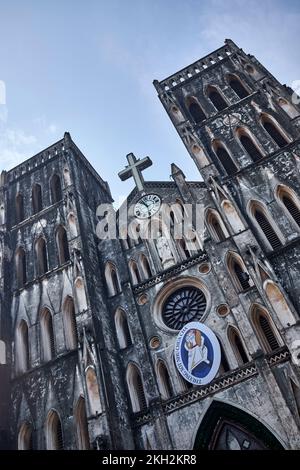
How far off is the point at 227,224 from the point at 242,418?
21.5 ft

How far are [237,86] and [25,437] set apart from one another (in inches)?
706

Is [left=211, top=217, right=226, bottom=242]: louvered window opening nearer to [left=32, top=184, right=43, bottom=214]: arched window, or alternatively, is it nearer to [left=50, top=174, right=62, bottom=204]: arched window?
[left=50, top=174, right=62, bottom=204]: arched window

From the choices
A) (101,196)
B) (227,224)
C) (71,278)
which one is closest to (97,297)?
(71,278)

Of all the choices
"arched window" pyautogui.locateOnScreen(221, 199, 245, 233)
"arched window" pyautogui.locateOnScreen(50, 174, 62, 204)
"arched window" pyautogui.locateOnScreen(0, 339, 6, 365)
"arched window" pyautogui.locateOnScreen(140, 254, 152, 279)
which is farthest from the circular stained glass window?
"arched window" pyautogui.locateOnScreen(50, 174, 62, 204)

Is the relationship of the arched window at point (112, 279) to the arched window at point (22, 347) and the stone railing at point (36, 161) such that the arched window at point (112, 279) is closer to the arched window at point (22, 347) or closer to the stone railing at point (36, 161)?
the arched window at point (22, 347)

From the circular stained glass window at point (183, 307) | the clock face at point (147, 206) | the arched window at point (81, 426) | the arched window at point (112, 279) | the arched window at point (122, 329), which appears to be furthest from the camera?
the clock face at point (147, 206)

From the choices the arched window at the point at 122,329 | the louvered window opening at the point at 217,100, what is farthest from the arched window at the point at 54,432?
the louvered window opening at the point at 217,100

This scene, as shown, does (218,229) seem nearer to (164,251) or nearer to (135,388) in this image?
(164,251)

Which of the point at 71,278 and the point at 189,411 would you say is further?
the point at 71,278

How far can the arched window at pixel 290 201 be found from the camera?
15688 mm

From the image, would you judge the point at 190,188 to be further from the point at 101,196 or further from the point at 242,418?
the point at 242,418

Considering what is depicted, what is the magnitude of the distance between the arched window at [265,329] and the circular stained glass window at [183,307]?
Result: 2.18 metres

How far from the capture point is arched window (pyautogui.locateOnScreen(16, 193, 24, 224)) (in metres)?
22.3

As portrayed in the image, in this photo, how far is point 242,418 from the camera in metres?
12.8
